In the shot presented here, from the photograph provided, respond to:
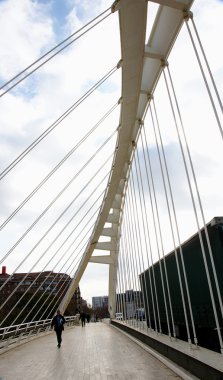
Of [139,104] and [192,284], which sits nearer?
[192,284]

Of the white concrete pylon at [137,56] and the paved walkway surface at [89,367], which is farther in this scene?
the white concrete pylon at [137,56]

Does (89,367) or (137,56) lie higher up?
(137,56)

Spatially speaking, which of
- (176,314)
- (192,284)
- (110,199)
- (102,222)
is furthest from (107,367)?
(102,222)

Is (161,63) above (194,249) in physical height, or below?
above

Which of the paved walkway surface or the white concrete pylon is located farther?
the white concrete pylon

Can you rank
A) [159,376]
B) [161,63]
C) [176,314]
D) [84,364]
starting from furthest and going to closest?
[176,314] → [161,63] → [84,364] → [159,376]

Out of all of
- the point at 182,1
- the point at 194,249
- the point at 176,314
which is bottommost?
the point at 176,314

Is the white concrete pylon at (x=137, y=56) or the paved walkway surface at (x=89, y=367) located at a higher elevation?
the white concrete pylon at (x=137, y=56)

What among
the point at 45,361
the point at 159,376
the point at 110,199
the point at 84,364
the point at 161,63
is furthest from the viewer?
the point at 110,199

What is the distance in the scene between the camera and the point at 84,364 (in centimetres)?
766

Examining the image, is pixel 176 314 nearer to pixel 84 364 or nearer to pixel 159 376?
pixel 84 364

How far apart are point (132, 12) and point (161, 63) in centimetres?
205

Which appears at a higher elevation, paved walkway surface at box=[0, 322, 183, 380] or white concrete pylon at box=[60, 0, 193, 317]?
white concrete pylon at box=[60, 0, 193, 317]

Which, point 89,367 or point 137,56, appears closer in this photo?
point 89,367
